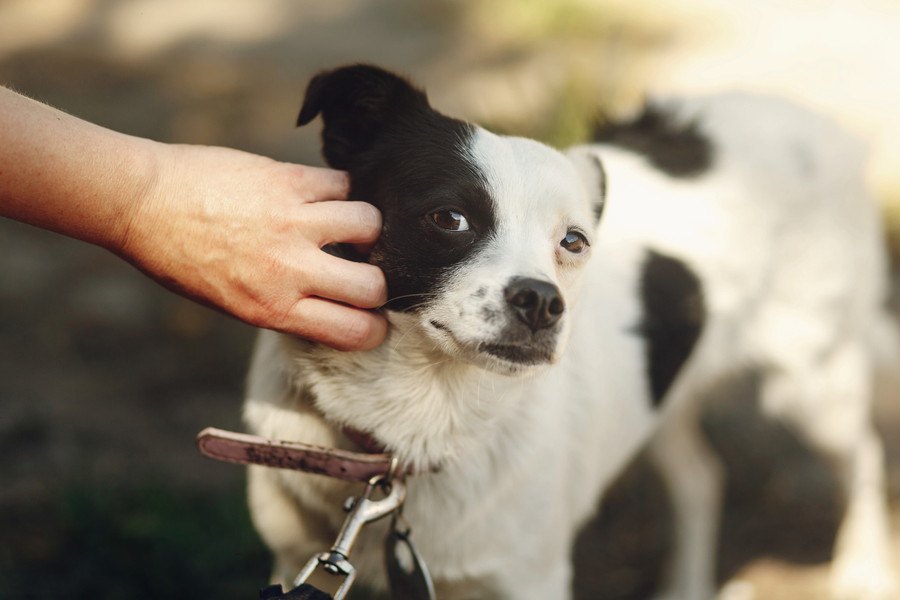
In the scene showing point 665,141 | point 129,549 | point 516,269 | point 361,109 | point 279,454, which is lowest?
point 129,549

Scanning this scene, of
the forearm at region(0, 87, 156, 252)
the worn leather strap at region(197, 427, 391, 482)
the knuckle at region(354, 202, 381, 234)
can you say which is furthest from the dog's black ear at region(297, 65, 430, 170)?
the worn leather strap at region(197, 427, 391, 482)

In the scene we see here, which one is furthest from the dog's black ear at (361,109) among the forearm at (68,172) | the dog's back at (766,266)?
the dog's back at (766,266)

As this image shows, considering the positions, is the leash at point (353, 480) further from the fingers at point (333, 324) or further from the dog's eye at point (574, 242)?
the dog's eye at point (574, 242)

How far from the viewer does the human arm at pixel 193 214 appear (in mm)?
1696

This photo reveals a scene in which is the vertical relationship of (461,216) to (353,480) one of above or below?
above

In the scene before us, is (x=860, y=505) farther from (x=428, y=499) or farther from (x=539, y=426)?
(x=428, y=499)

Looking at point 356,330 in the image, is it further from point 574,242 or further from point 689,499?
point 689,499

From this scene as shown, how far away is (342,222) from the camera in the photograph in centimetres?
184

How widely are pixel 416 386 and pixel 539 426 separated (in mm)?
378

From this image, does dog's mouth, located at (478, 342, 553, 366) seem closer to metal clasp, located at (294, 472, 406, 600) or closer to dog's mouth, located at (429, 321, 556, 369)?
dog's mouth, located at (429, 321, 556, 369)

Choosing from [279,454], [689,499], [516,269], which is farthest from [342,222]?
[689,499]

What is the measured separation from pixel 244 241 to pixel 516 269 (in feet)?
1.84

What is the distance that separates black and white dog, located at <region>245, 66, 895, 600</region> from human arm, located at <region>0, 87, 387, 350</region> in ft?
0.77

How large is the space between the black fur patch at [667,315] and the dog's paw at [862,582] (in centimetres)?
117
